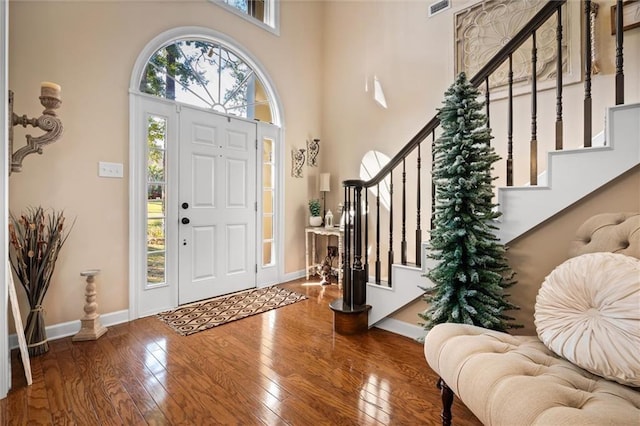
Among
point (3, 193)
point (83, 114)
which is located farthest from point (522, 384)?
point (83, 114)

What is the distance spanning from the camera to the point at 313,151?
4.50 meters

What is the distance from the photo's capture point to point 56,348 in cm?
225

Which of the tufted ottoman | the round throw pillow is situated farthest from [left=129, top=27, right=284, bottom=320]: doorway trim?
the round throw pillow

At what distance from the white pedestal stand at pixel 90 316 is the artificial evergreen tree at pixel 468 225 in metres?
2.55

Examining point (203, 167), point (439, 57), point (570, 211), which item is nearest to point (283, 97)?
point (203, 167)

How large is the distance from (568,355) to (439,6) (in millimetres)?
3573

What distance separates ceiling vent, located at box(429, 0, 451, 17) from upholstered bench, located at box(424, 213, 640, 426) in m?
2.93

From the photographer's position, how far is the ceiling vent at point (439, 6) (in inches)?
129

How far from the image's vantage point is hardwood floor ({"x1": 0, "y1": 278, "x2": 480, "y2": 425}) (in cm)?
154

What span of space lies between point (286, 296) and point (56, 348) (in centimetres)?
201

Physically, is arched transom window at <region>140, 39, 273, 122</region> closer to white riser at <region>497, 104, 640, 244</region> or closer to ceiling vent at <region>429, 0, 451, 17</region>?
ceiling vent at <region>429, 0, 451, 17</region>

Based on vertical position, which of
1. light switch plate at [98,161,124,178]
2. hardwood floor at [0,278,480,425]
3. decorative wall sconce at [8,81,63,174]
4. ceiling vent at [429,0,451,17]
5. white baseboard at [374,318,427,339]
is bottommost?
hardwood floor at [0,278,480,425]

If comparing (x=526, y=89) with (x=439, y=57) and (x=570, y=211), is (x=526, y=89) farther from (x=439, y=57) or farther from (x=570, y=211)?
(x=570, y=211)

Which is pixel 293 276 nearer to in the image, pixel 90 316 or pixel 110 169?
pixel 90 316
